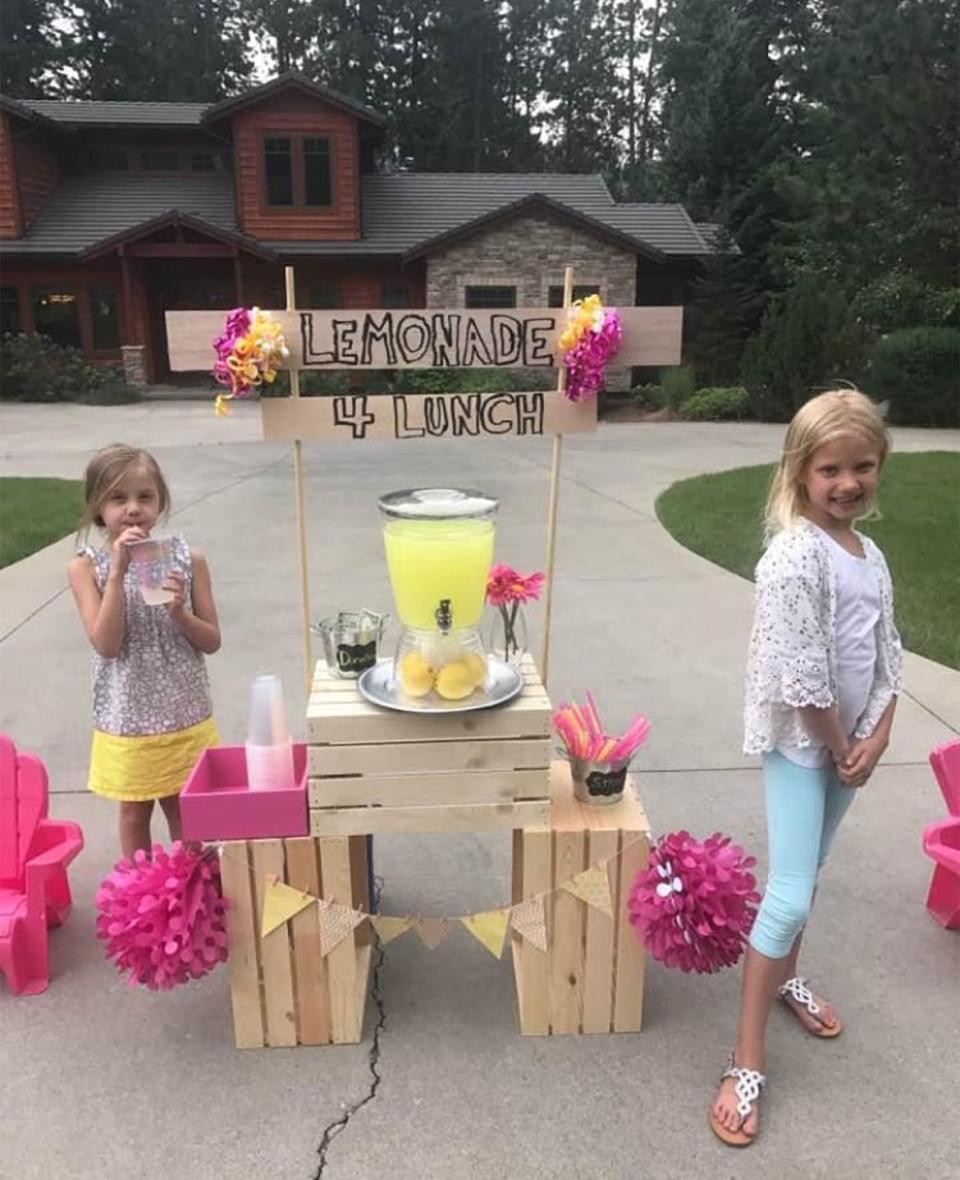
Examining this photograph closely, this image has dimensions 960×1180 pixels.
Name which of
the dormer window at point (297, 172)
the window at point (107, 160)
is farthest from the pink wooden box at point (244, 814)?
the window at point (107, 160)

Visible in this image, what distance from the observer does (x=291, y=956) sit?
2141mm

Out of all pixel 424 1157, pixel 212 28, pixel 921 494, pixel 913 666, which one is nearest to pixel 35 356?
pixel 921 494

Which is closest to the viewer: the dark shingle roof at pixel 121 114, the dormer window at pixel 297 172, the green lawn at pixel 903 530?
the green lawn at pixel 903 530

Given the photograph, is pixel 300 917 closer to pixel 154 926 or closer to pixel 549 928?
pixel 154 926

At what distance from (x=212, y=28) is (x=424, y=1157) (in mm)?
42499

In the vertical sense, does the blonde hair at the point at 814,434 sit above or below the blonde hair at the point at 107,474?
above

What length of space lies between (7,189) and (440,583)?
2267 cm

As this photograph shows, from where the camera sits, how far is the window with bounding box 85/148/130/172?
2269 centimetres

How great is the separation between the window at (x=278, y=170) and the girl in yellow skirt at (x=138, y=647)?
21.0 meters

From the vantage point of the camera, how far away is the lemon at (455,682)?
1986 mm

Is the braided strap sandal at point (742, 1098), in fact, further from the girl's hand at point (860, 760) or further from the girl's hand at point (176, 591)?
the girl's hand at point (176, 591)

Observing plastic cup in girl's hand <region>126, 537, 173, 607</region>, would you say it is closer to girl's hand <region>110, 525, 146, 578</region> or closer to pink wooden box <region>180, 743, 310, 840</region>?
girl's hand <region>110, 525, 146, 578</region>

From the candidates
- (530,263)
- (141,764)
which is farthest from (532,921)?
(530,263)

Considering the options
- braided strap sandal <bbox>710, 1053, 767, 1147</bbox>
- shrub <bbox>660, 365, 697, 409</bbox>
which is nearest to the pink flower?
braided strap sandal <bbox>710, 1053, 767, 1147</bbox>
